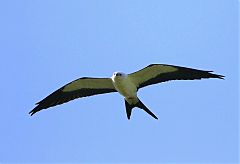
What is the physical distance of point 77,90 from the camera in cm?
2136

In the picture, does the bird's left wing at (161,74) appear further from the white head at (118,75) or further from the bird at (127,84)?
the white head at (118,75)

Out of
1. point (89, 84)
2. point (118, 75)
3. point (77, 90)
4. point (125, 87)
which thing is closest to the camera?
point (118, 75)

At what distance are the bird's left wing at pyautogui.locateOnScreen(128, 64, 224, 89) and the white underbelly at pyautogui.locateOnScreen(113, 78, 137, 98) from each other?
278 mm

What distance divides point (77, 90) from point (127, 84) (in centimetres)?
193

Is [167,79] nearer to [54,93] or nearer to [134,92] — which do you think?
[134,92]

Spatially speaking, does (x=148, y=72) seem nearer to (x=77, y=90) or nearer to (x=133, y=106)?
(x=133, y=106)

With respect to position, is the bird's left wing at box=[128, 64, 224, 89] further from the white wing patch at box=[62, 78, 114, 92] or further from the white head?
the white wing patch at box=[62, 78, 114, 92]

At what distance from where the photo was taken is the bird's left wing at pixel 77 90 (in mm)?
20984

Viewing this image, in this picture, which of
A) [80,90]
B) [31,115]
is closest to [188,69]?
[80,90]

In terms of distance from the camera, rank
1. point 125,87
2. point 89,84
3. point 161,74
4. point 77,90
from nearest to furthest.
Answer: point 125,87 < point 161,74 < point 89,84 < point 77,90

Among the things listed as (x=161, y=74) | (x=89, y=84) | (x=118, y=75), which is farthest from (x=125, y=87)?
(x=89, y=84)

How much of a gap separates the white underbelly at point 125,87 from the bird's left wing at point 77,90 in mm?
724

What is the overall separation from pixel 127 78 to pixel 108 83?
3.10 feet

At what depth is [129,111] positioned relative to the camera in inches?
806
